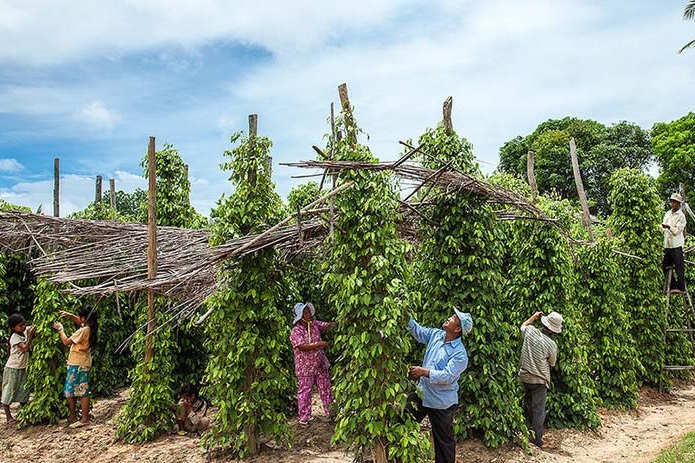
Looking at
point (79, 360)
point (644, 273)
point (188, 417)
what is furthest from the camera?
point (644, 273)

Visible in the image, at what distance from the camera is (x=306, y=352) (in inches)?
305

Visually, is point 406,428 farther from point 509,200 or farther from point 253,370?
point 509,200

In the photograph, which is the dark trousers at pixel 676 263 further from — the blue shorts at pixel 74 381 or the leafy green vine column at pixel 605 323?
the blue shorts at pixel 74 381

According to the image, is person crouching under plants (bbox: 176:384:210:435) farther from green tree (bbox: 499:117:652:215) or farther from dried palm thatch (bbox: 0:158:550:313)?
green tree (bbox: 499:117:652:215)

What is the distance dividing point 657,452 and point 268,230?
18.3ft

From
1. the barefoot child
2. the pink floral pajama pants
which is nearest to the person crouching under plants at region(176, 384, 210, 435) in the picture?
the pink floral pajama pants

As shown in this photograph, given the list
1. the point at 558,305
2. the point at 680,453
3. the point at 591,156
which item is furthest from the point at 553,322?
the point at 591,156

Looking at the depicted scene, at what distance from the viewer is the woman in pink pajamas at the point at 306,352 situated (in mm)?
7688

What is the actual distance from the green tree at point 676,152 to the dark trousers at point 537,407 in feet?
64.6

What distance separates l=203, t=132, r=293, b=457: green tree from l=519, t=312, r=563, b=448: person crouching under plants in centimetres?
314

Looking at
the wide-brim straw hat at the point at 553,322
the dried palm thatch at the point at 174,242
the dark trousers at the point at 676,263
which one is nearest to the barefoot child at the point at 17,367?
the dried palm thatch at the point at 174,242

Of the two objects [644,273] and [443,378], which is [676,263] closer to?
[644,273]

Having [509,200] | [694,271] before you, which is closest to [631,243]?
[694,271]

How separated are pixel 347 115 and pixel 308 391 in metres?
3.67
